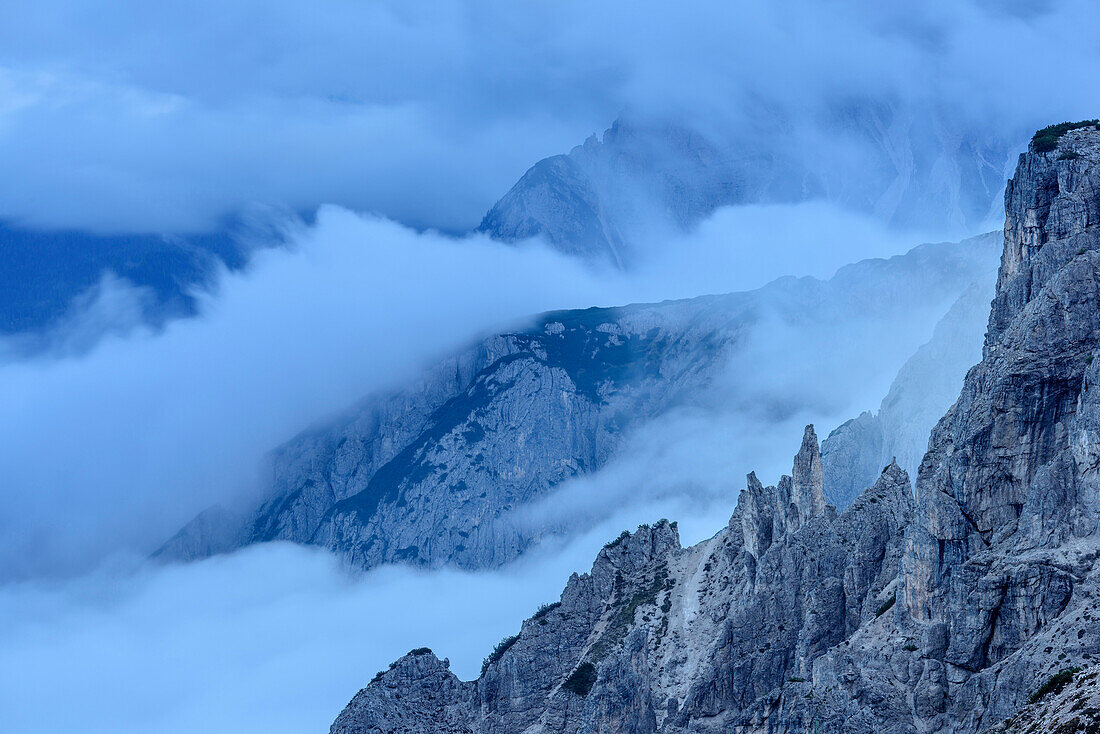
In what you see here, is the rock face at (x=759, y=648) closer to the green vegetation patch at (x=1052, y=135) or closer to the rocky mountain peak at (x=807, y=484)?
the rocky mountain peak at (x=807, y=484)

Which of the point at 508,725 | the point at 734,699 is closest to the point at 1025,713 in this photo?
the point at 734,699

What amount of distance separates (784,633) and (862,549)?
17778mm

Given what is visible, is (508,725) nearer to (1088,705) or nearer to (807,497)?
(807,497)

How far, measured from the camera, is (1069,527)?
120 metres

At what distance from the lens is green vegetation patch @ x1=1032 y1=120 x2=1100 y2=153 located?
159 meters

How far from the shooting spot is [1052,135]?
162m

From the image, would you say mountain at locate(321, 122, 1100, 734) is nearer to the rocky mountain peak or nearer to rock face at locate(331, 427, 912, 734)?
rock face at locate(331, 427, 912, 734)

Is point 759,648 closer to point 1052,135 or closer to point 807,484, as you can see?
point 807,484

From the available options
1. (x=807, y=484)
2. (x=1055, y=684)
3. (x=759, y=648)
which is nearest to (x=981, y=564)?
(x=1055, y=684)

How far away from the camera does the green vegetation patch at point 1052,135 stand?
15888 centimetres

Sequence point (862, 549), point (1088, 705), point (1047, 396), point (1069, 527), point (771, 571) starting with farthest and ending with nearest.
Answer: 1. point (771, 571)
2. point (862, 549)
3. point (1047, 396)
4. point (1069, 527)
5. point (1088, 705)

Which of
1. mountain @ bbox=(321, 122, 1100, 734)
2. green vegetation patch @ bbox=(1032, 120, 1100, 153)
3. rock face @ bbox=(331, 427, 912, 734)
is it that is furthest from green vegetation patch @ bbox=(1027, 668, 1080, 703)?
green vegetation patch @ bbox=(1032, 120, 1100, 153)

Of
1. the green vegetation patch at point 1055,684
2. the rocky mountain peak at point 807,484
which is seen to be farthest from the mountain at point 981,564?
the rocky mountain peak at point 807,484

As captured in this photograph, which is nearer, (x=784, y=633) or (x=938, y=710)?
(x=938, y=710)
